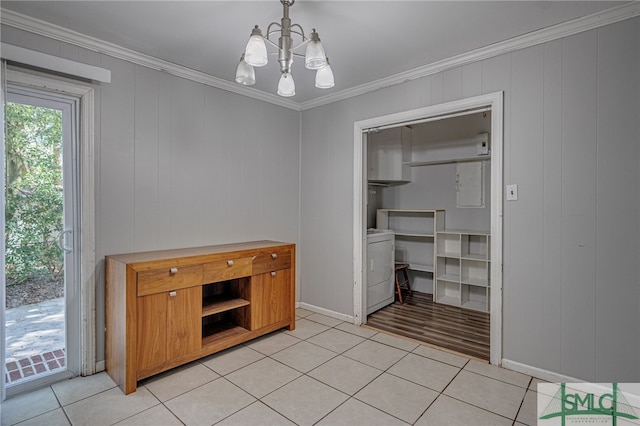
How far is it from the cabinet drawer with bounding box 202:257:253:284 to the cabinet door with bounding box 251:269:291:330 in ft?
0.49

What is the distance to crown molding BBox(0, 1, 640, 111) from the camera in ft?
6.89

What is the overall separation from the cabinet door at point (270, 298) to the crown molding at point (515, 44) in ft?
6.75

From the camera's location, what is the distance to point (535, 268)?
2416 mm

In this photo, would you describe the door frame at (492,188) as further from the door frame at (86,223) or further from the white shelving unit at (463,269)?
the door frame at (86,223)

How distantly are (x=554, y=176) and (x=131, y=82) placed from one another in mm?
3287

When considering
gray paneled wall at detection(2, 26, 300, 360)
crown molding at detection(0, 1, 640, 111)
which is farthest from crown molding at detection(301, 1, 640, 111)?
gray paneled wall at detection(2, 26, 300, 360)

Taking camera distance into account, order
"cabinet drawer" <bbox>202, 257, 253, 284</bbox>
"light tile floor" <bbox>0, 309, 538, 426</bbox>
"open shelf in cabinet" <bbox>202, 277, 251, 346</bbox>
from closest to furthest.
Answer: "light tile floor" <bbox>0, 309, 538, 426</bbox> → "cabinet drawer" <bbox>202, 257, 253, 284</bbox> → "open shelf in cabinet" <bbox>202, 277, 251, 346</bbox>

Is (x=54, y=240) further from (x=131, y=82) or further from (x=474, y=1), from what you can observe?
(x=474, y=1)

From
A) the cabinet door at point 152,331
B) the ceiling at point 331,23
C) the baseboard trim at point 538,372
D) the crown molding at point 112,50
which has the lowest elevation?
the baseboard trim at point 538,372

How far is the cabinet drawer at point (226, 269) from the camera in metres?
2.62

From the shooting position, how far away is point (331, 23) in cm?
222

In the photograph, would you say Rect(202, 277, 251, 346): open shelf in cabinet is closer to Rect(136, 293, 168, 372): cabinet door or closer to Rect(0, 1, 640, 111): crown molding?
Rect(136, 293, 168, 372): cabinet door

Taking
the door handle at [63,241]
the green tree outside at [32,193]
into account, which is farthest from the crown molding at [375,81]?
the door handle at [63,241]

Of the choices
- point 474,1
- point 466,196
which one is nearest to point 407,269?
point 466,196
